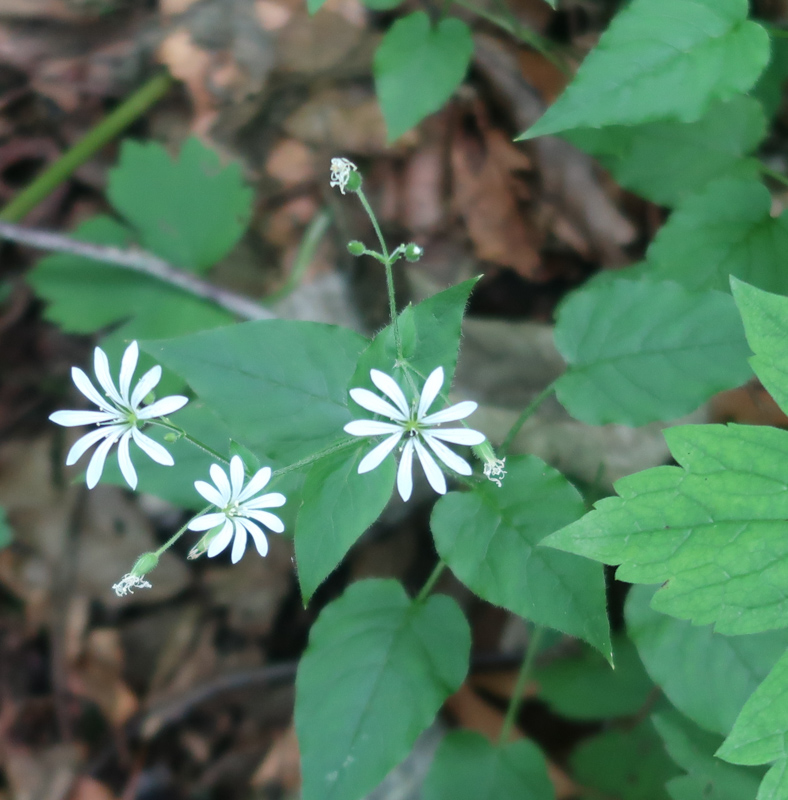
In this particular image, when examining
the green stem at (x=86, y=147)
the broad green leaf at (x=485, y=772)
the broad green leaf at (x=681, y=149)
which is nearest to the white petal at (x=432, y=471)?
the broad green leaf at (x=485, y=772)

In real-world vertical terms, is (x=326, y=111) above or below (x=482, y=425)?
above

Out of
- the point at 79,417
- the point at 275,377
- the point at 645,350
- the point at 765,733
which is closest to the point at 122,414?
→ the point at 79,417

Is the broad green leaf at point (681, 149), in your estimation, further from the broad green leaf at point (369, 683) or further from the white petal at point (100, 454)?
the white petal at point (100, 454)

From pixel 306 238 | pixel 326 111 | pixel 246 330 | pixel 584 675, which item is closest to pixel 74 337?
pixel 306 238

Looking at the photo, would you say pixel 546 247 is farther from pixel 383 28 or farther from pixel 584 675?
pixel 584 675

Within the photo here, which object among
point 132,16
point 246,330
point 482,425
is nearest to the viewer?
point 246,330

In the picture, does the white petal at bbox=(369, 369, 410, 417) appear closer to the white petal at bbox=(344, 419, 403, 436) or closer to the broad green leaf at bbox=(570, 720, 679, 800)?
the white petal at bbox=(344, 419, 403, 436)

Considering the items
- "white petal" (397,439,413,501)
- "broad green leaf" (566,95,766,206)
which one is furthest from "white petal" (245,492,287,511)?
"broad green leaf" (566,95,766,206)

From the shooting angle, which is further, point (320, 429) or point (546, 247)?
point (546, 247)
